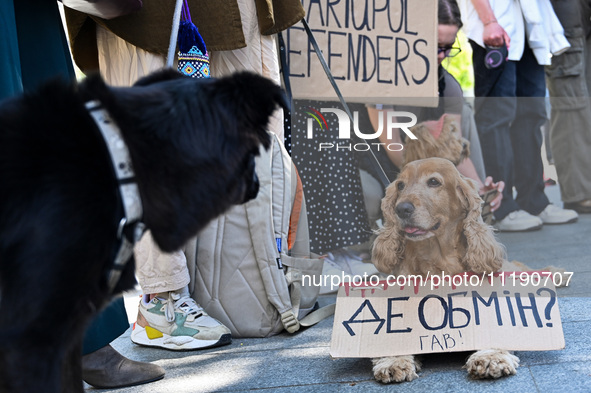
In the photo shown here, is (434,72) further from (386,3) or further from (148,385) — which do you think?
(148,385)

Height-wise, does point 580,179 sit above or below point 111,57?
below

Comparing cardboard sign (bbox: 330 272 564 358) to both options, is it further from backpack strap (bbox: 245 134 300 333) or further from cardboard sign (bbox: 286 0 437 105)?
cardboard sign (bbox: 286 0 437 105)

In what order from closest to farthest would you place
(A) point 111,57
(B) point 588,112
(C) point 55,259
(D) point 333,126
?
(C) point 55,259 < (D) point 333,126 < (A) point 111,57 < (B) point 588,112

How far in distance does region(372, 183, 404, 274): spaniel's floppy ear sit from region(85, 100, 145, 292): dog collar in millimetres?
1314

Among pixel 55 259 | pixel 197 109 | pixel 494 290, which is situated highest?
pixel 197 109

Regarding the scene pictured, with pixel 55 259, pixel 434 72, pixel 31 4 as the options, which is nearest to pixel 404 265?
pixel 434 72

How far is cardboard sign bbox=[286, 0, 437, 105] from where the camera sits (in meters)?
2.94

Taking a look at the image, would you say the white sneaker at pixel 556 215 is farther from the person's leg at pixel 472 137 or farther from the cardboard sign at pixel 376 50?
the cardboard sign at pixel 376 50

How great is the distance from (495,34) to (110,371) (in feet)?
11.0

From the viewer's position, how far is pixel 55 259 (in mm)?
1230

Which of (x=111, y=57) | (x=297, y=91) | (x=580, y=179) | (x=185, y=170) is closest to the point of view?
(x=185, y=170)

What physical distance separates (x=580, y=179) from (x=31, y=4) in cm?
293

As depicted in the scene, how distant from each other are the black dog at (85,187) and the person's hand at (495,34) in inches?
126
